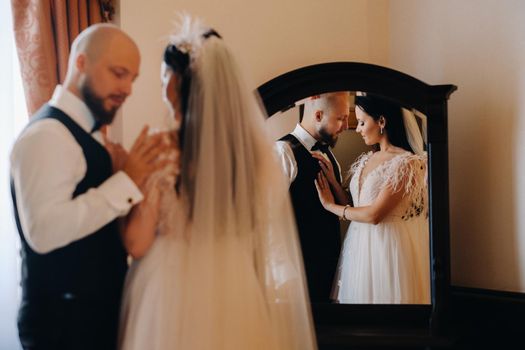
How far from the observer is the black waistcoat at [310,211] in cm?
192

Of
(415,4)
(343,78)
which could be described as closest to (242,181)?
(343,78)

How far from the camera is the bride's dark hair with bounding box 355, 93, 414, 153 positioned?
6.14ft

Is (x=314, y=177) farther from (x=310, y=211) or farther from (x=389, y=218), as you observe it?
(x=389, y=218)

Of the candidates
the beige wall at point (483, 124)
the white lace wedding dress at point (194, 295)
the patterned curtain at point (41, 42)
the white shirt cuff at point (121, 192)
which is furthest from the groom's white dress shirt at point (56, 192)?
the beige wall at point (483, 124)

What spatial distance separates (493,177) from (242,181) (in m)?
1.14

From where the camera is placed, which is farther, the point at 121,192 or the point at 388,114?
the point at 388,114

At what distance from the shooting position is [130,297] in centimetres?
102

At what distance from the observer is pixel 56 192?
932 mm

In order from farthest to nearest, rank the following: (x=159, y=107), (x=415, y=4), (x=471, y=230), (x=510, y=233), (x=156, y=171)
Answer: (x=415, y=4) → (x=471, y=230) → (x=510, y=233) → (x=159, y=107) → (x=156, y=171)

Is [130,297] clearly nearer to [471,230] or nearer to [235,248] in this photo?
[235,248]

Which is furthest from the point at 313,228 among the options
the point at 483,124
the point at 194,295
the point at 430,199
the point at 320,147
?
the point at 194,295

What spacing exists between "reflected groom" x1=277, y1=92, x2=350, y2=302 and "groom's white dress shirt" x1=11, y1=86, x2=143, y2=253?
101 cm

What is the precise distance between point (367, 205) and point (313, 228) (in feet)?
0.66

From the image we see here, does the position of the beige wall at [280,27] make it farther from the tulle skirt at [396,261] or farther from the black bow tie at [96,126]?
the black bow tie at [96,126]
